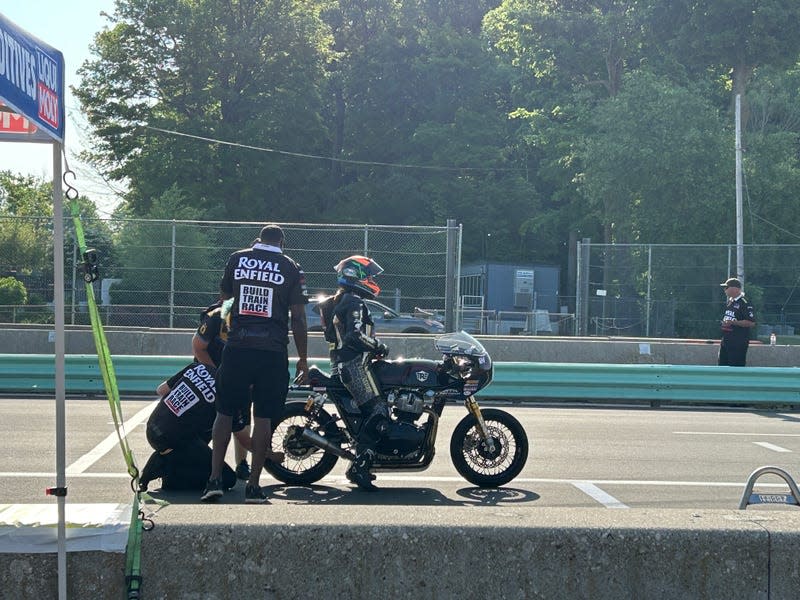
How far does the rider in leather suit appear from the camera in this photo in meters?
7.78

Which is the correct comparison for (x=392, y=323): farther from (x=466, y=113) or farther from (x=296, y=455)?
(x=466, y=113)

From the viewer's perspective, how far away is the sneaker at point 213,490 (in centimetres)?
701

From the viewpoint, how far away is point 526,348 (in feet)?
59.7

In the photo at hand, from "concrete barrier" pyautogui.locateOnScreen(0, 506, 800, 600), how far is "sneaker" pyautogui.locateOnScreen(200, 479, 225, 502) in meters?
2.79

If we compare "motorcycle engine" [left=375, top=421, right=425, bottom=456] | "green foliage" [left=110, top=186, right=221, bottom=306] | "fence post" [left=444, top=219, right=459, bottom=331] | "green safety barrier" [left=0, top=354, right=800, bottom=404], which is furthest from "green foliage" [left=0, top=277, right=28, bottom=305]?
"motorcycle engine" [left=375, top=421, right=425, bottom=456]

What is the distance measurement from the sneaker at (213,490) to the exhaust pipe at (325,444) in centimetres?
97

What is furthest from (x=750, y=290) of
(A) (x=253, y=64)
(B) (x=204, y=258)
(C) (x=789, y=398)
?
(A) (x=253, y=64)

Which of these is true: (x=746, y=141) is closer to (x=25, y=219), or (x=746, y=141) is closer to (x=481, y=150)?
(x=481, y=150)

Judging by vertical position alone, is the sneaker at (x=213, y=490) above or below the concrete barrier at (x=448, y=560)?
below

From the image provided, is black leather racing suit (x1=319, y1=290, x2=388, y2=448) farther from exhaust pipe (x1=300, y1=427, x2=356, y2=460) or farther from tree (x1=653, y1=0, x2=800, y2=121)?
tree (x1=653, y1=0, x2=800, y2=121)

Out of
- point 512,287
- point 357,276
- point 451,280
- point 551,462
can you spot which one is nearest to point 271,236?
point 357,276

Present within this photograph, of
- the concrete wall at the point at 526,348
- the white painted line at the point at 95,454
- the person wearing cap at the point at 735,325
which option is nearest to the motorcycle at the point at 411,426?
the white painted line at the point at 95,454

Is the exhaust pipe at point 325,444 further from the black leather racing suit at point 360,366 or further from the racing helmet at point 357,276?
the racing helmet at point 357,276

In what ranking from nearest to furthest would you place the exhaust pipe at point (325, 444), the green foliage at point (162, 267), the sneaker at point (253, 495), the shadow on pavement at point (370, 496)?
the sneaker at point (253, 495), the shadow on pavement at point (370, 496), the exhaust pipe at point (325, 444), the green foliage at point (162, 267)
